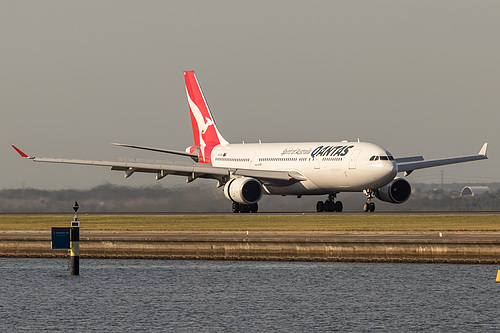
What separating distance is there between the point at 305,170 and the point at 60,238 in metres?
31.3

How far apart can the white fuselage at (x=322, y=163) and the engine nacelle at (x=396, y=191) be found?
3.39 meters

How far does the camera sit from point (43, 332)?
22281 millimetres

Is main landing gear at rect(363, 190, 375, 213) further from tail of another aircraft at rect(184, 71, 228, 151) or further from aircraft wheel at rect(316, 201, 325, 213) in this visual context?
tail of another aircraft at rect(184, 71, 228, 151)

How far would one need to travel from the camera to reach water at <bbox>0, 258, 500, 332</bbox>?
23375 mm

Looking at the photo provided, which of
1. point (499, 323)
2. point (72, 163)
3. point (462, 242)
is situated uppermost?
point (72, 163)

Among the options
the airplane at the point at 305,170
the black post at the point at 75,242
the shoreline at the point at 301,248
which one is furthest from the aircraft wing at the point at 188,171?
the black post at the point at 75,242

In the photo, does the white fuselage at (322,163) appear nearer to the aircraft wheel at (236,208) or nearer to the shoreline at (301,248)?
Answer: the aircraft wheel at (236,208)

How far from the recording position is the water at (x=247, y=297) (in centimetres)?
2338

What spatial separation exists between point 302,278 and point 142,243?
7.35 metres

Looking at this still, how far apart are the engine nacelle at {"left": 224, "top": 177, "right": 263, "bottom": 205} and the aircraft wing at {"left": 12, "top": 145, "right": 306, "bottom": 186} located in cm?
69

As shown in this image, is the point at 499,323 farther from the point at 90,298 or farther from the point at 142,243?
the point at 142,243

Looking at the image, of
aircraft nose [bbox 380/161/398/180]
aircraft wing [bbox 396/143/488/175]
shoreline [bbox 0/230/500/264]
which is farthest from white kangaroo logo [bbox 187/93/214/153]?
shoreline [bbox 0/230/500/264]

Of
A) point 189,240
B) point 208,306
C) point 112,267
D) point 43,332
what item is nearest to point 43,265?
point 112,267

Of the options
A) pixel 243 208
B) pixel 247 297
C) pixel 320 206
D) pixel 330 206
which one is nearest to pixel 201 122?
pixel 243 208
